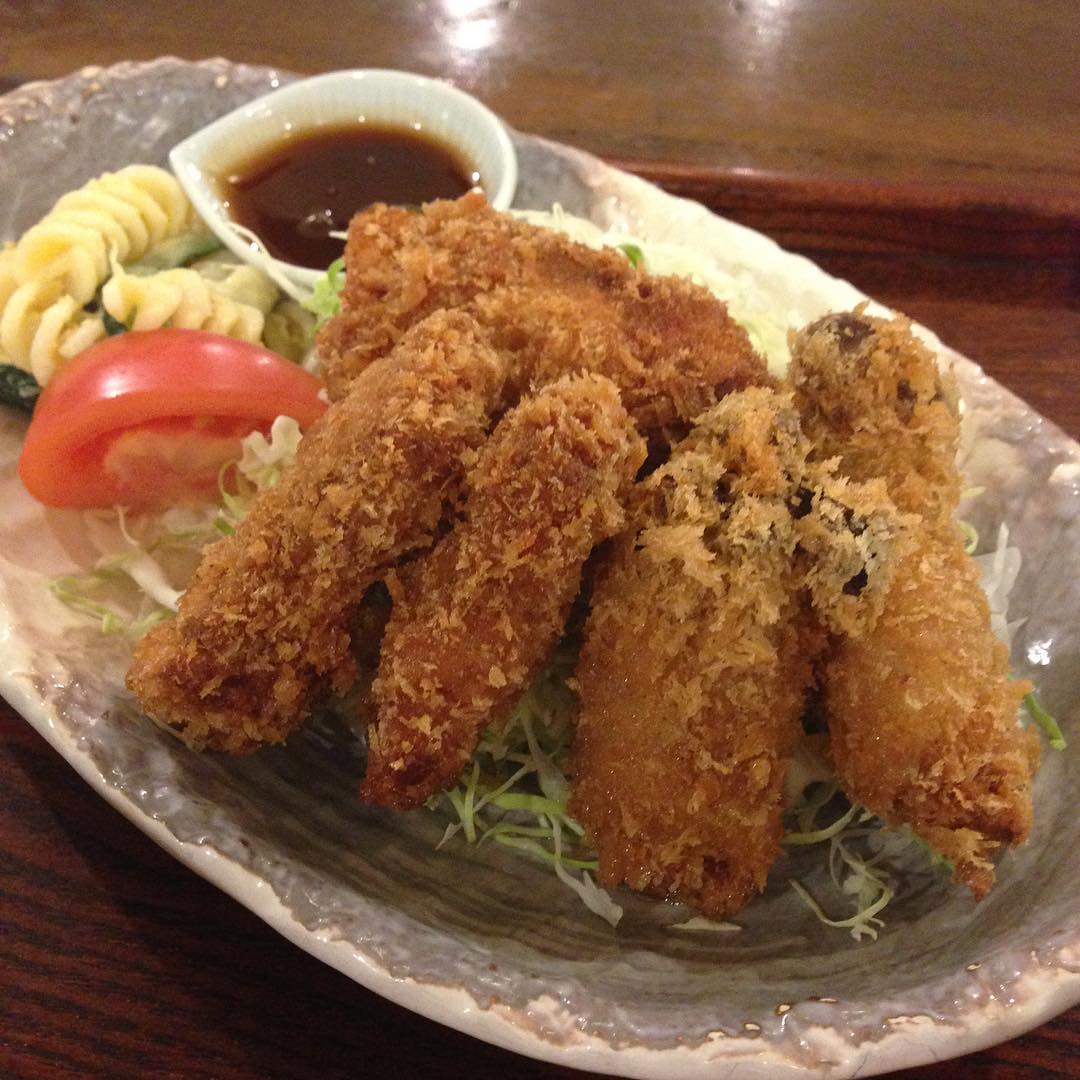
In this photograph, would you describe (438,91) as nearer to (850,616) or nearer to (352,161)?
(352,161)

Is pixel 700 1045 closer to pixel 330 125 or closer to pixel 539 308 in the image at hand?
pixel 539 308

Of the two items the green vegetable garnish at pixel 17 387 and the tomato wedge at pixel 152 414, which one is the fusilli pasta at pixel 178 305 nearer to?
the tomato wedge at pixel 152 414

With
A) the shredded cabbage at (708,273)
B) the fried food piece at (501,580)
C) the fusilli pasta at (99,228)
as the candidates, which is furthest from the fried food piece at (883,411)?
the fusilli pasta at (99,228)

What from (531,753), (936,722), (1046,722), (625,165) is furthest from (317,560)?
(625,165)

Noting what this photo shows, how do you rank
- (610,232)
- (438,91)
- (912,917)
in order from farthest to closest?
(438,91) → (610,232) → (912,917)

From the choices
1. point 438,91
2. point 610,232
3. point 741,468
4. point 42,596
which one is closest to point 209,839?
point 42,596

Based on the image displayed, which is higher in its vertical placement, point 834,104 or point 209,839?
point 834,104
